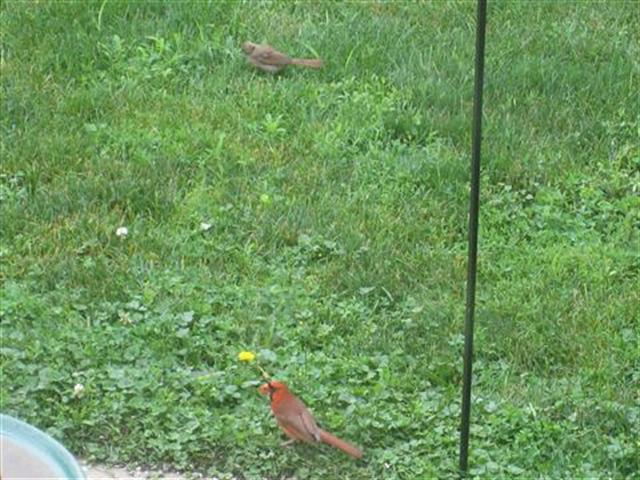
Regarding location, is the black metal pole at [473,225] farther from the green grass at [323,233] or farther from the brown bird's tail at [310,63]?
the brown bird's tail at [310,63]

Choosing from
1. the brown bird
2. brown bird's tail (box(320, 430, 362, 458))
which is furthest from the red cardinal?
the brown bird

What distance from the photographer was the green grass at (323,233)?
14.7ft

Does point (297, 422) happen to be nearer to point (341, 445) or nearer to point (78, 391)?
point (341, 445)

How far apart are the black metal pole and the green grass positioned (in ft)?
0.59

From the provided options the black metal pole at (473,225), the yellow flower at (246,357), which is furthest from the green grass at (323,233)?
the black metal pole at (473,225)

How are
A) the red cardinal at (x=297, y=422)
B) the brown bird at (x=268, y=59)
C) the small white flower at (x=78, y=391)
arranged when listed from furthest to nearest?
1. the brown bird at (x=268, y=59)
2. the small white flower at (x=78, y=391)
3. the red cardinal at (x=297, y=422)

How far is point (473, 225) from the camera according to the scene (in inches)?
159

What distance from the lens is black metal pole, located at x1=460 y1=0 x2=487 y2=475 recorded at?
12.6ft

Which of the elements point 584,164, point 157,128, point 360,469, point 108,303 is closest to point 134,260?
point 108,303

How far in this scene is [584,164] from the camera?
593cm

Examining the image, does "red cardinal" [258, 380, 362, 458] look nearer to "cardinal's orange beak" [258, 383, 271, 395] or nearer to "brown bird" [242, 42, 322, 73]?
"cardinal's orange beak" [258, 383, 271, 395]

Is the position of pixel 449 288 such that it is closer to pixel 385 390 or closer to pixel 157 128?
pixel 385 390

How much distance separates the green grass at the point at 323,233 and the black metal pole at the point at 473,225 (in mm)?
180

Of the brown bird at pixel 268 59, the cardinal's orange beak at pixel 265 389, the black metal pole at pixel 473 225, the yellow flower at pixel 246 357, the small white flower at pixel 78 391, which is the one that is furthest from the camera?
the brown bird at pixel 268 59
